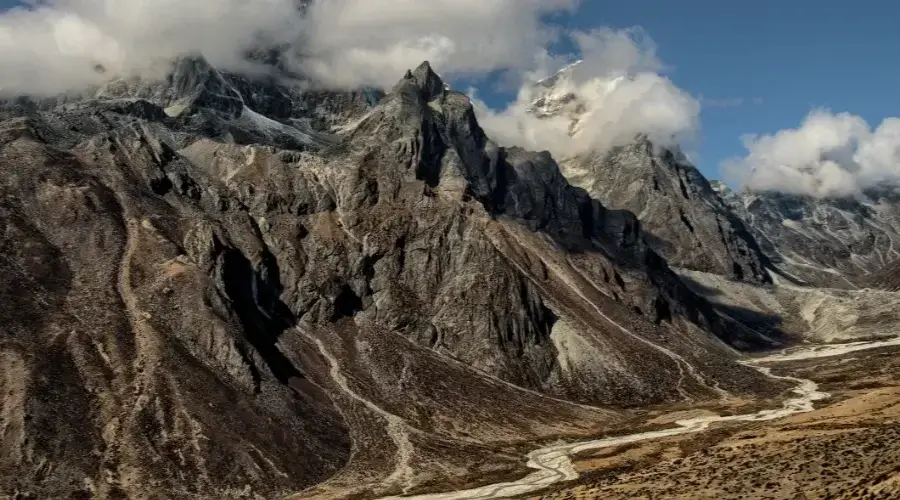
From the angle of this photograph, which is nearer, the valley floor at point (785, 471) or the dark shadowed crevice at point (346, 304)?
the valley floor at point (785, 471)

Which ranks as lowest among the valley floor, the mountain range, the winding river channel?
the winding river channel

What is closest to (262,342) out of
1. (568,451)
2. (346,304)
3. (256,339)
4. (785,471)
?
(256,339)

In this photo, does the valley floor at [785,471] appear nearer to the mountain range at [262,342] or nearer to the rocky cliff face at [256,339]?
the mountain range at [262,342]

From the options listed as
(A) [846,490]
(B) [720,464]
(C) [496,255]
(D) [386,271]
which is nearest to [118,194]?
(D) [386,271]

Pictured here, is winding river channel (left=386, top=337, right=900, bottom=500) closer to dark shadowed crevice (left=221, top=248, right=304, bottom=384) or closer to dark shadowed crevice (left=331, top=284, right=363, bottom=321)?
dark shadowed crevice (left=221, top=248, right=304, bottom=384)

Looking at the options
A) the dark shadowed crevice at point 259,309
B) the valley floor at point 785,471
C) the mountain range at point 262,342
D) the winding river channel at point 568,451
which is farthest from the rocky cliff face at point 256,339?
the valley floor at point 785,471

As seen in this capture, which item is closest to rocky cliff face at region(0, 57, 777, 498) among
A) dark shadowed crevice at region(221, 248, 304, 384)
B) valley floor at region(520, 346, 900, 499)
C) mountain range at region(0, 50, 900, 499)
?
mountain range at region(0, 50, 900, 499)

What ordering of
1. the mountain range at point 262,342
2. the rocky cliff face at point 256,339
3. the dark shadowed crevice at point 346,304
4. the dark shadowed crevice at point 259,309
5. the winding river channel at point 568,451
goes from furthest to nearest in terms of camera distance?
1. the dark shadowed crevice at point 346,304
2. the dark shadowed crevice at point 259,309
3. the rocky cliff face at point 256,339
4. the mountain range at point 262,342
5. the winding river channel at point 568,451

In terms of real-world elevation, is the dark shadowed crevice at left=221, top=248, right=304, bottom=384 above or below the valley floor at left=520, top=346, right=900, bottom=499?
above
